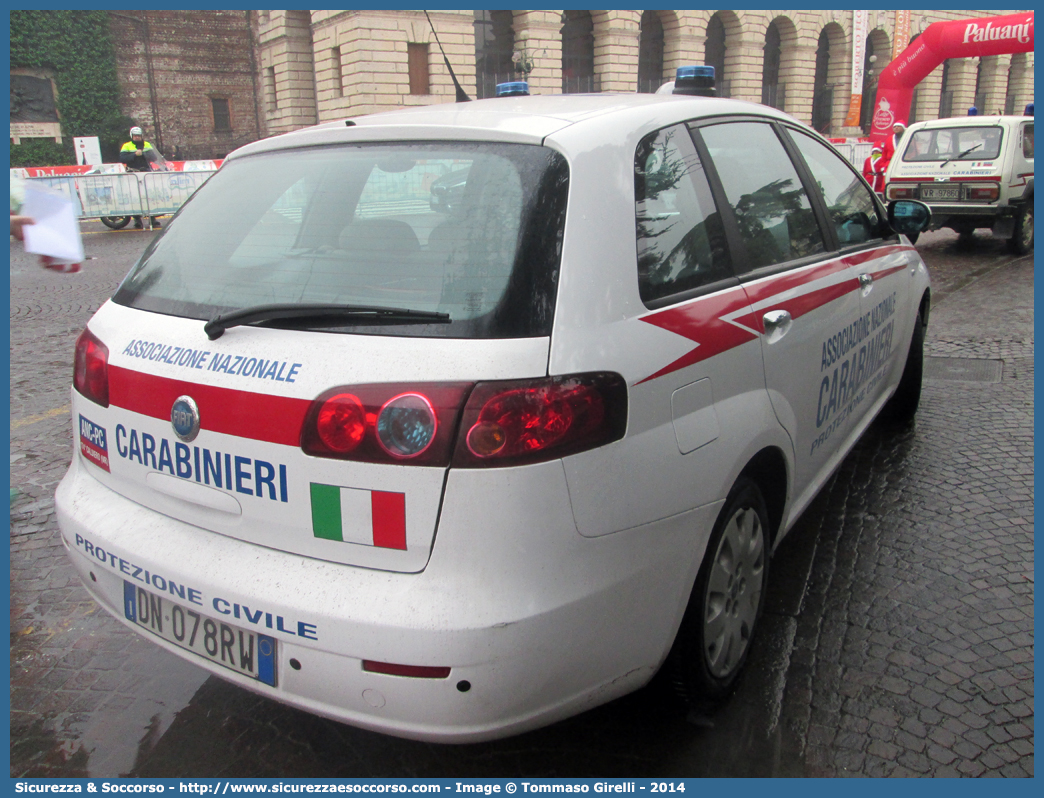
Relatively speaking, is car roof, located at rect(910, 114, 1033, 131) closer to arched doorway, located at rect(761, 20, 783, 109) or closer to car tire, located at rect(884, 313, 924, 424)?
car tire, located at rect(884, 313, 924, 424)

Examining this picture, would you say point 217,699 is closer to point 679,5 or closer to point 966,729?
point 966,729

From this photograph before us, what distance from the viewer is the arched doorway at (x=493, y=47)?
37469 mm

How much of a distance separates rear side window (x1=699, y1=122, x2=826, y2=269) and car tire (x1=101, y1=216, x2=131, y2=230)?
65.2ft

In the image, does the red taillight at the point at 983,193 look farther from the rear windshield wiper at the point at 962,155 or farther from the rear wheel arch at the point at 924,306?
the rear wheel arch at the point at 924,306

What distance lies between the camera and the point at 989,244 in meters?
13.5

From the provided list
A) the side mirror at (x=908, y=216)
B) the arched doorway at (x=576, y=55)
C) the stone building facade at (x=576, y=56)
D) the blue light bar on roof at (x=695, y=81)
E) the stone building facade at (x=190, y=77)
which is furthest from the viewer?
the stone building facade at (x=190, y=77)

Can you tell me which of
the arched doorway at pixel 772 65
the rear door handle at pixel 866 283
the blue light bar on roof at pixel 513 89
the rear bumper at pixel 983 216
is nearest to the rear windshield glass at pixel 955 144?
the rear bumper at pixel 983 216

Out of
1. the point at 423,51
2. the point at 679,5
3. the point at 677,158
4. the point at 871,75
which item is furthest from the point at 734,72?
the point at 677,158

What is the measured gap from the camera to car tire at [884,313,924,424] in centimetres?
458

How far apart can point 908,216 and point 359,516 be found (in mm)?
3220

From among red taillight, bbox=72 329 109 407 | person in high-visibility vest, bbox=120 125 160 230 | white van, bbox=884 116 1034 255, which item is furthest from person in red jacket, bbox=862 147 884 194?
red taillight, bbox=72 329 109 407

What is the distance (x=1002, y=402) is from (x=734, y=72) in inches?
1687

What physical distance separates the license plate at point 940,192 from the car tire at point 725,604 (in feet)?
38.5

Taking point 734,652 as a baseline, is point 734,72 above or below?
above
